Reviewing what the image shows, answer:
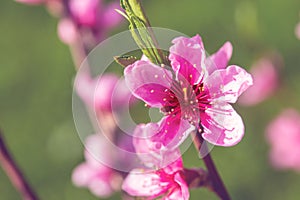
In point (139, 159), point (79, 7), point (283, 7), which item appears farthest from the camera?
point (283, 7)

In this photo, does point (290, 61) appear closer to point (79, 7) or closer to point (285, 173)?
point (285, 173)

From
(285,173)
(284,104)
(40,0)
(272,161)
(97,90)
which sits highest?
(40,0)

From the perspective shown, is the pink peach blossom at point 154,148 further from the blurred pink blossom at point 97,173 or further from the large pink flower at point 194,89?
the blurred pink blossom at point 97,173

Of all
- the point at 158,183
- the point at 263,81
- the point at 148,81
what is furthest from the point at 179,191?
the point at 263,81

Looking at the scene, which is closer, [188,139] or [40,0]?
[188,139]

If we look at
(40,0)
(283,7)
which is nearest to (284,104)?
(40,0)

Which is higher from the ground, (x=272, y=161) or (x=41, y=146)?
(x=272, y=161)

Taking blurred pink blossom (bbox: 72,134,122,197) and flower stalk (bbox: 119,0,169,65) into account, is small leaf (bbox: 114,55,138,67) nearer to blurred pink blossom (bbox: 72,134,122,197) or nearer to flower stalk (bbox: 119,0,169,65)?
flower stalk (bbox: 119,0,169,65)

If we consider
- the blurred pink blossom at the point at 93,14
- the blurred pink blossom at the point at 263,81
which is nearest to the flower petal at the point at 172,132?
the blurred pink blossom at the point at 93,14
